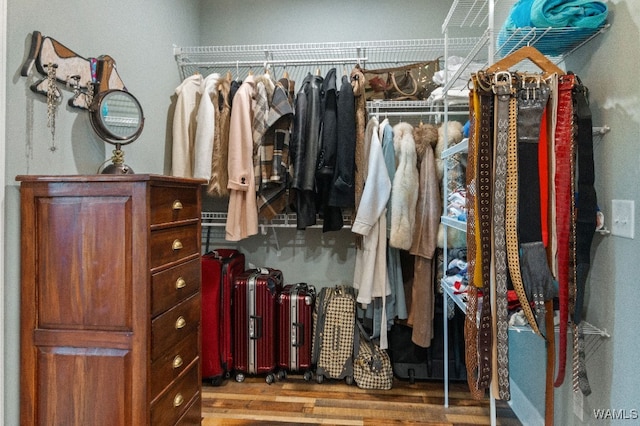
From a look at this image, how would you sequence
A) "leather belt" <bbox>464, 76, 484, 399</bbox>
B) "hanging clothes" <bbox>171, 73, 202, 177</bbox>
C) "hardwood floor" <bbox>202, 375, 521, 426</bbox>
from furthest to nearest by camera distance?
"hanging clothes" <bbox>171, 73, 202, 177</bbox>
"hardwood floor" <bbox>202, 375, 521, 426</bbox>
"leather belt" <bbox>464, 76, 484, 399</bbox>

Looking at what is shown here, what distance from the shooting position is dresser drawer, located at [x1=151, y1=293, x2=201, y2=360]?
1.26 meters

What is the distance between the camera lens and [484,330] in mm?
1240

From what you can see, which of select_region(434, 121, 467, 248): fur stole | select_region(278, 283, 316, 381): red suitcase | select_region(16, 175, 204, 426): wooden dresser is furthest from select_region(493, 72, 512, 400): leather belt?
select_region(278, 283, 316, 381): red suitcase

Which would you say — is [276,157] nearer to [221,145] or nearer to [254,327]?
[221,145]

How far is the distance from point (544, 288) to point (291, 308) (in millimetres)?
1549

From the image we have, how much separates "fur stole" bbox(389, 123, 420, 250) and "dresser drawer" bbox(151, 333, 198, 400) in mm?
1183

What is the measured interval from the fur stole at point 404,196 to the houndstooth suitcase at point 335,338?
1.73 feet

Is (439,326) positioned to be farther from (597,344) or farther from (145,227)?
(145,227)

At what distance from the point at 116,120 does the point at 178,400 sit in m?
1.13

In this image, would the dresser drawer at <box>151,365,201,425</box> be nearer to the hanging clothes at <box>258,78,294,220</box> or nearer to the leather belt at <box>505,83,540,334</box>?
the hanging clothes at <box>258,78,294,220</box>

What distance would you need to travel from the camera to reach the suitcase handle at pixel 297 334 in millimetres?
2404

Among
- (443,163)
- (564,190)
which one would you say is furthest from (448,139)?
(564,190)
